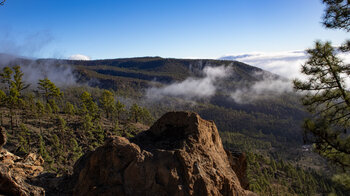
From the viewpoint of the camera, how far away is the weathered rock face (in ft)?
35.2

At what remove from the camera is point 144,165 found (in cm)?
1116

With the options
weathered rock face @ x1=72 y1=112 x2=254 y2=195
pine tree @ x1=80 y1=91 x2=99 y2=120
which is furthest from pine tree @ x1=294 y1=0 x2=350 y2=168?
pine tree @ x1=80 y1=91 x2=99 y2=120

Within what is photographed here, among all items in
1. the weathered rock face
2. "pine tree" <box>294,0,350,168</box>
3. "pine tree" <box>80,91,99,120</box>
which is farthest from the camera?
"pine tree" <box>80,91,99,120</box>

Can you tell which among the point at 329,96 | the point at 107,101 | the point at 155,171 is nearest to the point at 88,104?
the point at 107,101

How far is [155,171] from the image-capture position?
1103 cm

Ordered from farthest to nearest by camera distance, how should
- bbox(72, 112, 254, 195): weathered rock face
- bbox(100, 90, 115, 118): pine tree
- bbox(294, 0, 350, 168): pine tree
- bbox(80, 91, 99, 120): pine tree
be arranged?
bbox(100, 90, 115, 118): pine tree < bbox(80, 91, 99, 120): pine tree < bbox(72, 112, 254, 195): weathered rock face < bbox(294, 0, 350, 168): pine tree

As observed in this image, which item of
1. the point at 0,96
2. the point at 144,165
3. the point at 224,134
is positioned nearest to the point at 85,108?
the point at 0,96

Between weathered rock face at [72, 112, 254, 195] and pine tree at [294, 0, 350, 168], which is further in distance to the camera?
weathered rock face at [72, 112, 254, 195]

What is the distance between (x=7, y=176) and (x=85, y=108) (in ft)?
162

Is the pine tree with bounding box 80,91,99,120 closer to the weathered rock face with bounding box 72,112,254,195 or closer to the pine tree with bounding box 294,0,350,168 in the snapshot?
the weathered rock face with bounding box 72,112,254,195

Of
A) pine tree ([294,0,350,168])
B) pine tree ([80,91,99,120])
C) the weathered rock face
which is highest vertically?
pine tree ([294,0,350,168])

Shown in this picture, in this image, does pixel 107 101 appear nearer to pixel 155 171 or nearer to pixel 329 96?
pixel 155 171

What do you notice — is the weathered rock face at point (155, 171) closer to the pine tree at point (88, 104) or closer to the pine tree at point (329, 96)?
the pine tree at point (329, 96)

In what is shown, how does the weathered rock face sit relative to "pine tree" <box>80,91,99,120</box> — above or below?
above
